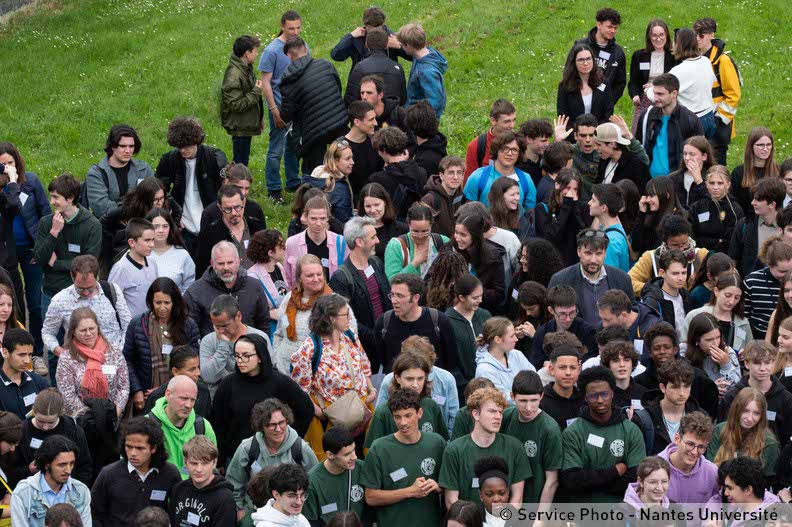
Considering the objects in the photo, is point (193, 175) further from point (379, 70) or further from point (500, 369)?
point (500, 369)

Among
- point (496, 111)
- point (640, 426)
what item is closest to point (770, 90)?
point (496, 111)

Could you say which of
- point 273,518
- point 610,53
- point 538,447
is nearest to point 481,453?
point 538,447

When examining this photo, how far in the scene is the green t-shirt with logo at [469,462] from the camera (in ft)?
29.9

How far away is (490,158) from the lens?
44.2 feet

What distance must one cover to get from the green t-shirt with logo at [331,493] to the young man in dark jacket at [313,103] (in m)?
5.99

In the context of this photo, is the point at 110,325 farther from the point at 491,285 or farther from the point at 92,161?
the point at 92,161

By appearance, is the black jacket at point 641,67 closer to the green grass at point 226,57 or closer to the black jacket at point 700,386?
the green grass at point 226,57

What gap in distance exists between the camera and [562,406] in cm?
972

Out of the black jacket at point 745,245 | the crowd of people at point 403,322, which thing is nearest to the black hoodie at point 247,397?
the crowd of people at point 403,322

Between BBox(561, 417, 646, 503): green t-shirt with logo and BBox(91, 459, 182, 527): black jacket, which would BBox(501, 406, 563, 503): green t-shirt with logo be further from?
BBox(91, 459, 182, 527): black jacket

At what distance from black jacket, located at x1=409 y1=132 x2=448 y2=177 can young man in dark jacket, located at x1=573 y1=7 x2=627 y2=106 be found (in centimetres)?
→ 278

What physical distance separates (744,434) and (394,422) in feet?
8.17

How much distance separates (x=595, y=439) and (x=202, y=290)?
12.0ft

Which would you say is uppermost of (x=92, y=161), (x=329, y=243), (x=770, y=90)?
(x=329, y=243)
